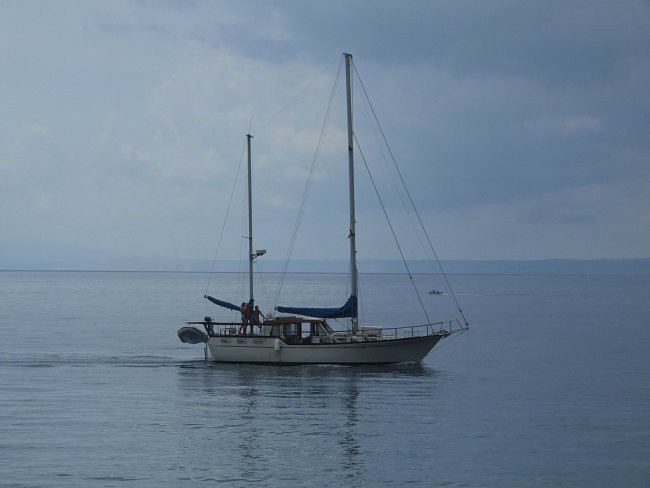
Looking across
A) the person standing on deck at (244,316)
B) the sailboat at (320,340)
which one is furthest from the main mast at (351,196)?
the person standing on deck at (244,316)

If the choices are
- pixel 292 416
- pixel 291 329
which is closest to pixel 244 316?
pixel 291 329

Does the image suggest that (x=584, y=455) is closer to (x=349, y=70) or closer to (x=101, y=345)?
(x=349, y=70)

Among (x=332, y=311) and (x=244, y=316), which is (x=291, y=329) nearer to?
(x=332, y=311)

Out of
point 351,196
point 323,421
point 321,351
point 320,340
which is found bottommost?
point 323,421

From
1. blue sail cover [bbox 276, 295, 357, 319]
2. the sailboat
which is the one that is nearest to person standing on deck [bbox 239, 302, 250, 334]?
the sailboat

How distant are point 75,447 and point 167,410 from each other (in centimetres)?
845

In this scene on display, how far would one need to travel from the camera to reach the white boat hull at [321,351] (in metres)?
53.4

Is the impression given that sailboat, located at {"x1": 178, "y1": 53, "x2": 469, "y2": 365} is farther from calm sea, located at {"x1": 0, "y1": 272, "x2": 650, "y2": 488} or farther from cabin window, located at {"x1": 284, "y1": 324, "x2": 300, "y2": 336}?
calm sea, located at {"x1": 0, "y1": 272, "x2": 650, "y2": 488}

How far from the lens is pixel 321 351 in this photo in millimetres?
53625

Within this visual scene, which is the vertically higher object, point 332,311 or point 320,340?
point 332,311

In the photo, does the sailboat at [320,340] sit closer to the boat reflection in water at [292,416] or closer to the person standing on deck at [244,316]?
the person standing on deck at [244,316]

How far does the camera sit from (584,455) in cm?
3186

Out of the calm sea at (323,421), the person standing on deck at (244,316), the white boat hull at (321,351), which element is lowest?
the calm sea at (323,421)

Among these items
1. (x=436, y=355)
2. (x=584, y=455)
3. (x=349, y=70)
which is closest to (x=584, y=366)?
(x=436, y=355)
